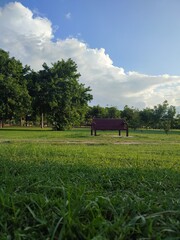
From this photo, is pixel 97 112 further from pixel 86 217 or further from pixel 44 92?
pixel 86 217

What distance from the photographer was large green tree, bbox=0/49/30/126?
1309 inches

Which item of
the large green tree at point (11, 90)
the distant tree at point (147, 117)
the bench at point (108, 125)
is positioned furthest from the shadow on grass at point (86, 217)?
the distant tree at point (147, 117)

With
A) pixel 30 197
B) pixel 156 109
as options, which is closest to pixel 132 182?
pixel 30 197

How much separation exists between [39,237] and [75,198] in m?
0.58

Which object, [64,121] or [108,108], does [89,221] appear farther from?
[108,108]

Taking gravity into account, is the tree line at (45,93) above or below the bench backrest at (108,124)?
above

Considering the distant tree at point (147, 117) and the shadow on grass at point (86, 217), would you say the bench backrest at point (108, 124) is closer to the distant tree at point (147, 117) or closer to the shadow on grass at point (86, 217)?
the shadow on grass at point (86, 217)

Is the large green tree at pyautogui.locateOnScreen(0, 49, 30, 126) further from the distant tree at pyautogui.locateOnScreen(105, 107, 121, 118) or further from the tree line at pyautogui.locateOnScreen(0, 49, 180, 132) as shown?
the distant tree at pyautogui.locateOnScreen(105, 107, 121, 118)

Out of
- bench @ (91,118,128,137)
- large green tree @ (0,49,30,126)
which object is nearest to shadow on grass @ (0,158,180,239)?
bench @ (91,118,128,137)

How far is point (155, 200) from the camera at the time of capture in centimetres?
228

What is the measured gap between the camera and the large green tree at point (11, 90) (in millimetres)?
33250

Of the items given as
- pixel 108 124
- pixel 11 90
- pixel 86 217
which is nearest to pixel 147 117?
pixel 11 90

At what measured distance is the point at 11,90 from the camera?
109ft

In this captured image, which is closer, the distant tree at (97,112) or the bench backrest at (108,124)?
the bench backrest at (108,124)
